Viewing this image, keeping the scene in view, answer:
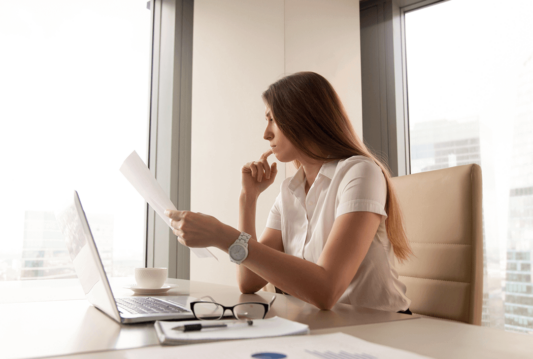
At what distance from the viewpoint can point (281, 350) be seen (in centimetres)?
44

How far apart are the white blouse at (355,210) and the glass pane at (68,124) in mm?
1187

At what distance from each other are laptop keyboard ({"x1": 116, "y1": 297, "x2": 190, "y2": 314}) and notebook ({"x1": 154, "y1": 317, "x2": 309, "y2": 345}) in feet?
0.40

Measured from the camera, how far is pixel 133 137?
227cm

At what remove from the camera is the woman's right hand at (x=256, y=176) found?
1434mm

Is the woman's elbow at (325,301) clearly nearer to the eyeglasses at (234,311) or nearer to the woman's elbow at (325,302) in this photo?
the woman's elbow at (325,302)

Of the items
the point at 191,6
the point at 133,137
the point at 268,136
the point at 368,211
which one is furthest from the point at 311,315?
the point at 191,6

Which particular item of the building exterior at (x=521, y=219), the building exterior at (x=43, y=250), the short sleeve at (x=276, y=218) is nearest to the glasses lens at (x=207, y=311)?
the short sleeve at (x=276, y=218)

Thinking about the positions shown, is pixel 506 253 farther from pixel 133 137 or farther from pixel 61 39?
pixel 61 39

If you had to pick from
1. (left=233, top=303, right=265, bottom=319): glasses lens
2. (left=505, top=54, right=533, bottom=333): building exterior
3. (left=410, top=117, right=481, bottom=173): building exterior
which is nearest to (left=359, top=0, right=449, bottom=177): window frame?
(left=410, top=117, right=481, bottom=173): building exterior

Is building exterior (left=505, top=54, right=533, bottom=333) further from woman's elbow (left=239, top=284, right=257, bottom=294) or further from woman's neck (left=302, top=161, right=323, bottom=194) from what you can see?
woman's elbow (left=239, top=284, right=257, bottom=294)

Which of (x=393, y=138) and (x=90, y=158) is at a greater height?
(x=393, y=138)

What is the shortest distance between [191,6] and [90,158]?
107cm

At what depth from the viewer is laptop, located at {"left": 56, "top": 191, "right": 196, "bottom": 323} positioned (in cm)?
63

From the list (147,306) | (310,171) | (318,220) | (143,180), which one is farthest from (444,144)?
(147,306)
